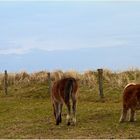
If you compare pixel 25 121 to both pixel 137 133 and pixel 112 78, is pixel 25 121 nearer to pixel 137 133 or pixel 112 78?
pixel 137 133

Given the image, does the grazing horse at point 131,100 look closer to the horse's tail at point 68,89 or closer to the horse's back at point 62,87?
the horse's back at point 62,87

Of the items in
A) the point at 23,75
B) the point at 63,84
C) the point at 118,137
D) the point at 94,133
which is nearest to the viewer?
the point at 118,137

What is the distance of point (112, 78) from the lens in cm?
2962

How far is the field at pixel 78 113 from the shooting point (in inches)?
517

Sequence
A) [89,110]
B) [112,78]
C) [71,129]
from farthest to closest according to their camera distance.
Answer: [112,78]
[89,110]
[71,129]

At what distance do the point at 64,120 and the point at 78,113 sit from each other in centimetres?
198

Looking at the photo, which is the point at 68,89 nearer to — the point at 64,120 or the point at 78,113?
the point at 64,120

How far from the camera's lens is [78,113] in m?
18.0

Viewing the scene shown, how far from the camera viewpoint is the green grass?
12922mm

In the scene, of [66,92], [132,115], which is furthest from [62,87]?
[132,115]

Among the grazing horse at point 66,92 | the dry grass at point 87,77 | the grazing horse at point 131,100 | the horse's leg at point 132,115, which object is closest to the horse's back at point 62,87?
the grazing horse at point 66,92

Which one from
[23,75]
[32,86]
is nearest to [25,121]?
[32,86]

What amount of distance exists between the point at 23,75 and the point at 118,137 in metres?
23.2

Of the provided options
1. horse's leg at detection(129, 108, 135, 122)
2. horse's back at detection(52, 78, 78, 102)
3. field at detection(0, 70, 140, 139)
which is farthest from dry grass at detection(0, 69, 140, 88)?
horse's back at detection(52, 78, 78, 102)
